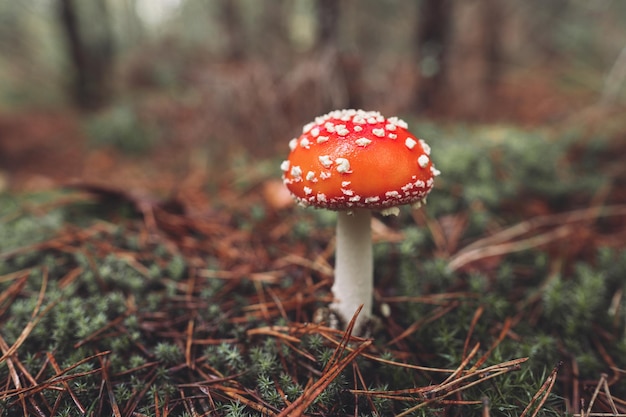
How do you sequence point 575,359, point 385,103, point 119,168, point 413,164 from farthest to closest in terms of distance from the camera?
point 119,168, point 385,103, point 575,359, point 413,164

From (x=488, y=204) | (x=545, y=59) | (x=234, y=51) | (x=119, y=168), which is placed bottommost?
(x=488, y=204)

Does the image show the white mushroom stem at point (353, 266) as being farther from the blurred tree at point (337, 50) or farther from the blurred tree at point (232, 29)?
the blurred tree at point (232, 29)

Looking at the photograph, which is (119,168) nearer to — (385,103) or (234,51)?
(385,103)

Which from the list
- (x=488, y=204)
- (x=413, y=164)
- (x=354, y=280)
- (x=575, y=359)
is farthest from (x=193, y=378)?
(x=488, y=204)

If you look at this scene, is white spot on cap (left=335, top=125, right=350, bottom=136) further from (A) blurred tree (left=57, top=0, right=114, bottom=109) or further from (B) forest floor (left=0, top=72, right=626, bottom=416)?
(A) blurred tree (left=57, top=0, right=114, bottom=109)

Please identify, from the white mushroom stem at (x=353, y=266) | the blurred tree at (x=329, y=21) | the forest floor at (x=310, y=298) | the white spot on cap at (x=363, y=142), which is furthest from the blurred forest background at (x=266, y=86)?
the white spot on cap at (x=363, y=142)
